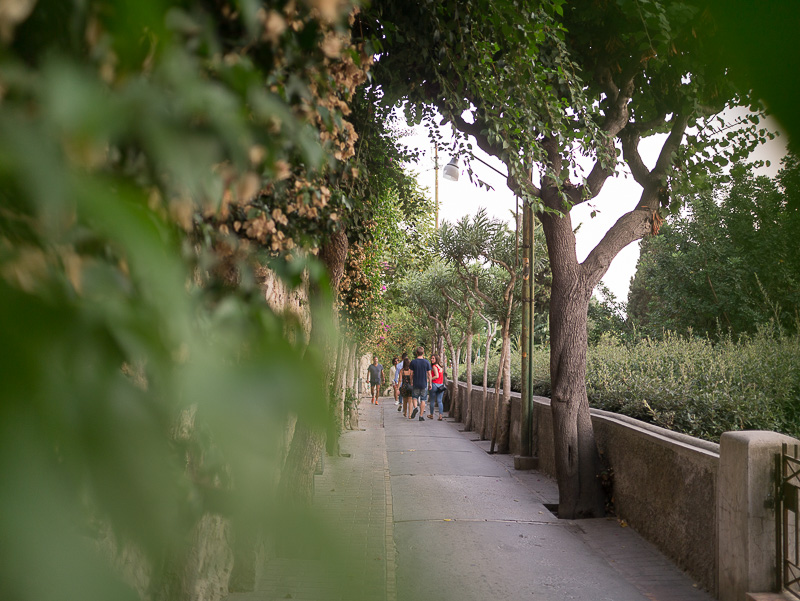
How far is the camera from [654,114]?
9.34m

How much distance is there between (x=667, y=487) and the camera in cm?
718

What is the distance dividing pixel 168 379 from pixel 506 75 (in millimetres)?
6795

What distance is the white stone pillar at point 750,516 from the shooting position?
5.45 m

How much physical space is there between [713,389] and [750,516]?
11.2 ft

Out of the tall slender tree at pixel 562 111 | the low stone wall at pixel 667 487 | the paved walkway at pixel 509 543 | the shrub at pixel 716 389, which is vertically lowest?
the paved walkway at pixel 509 543

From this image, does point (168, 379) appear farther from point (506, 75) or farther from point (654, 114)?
point (654, 114)

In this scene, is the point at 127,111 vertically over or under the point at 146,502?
over

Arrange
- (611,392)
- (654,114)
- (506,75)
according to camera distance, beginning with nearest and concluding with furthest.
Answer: (506,75)
(654,114)
(611,392)

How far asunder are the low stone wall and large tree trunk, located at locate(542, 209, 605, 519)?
11.3 inches

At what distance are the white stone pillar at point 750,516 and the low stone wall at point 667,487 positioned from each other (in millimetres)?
341

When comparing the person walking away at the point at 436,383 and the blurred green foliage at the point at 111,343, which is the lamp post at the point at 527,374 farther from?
the blurred green foliage at the point at 111,343

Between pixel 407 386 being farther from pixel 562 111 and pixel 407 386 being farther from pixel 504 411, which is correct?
pixel 562 111

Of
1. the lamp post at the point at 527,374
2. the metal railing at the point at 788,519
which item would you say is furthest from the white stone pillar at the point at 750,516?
the lamp post at the point at 527,374

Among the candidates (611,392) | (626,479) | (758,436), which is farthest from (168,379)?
(611,392)
